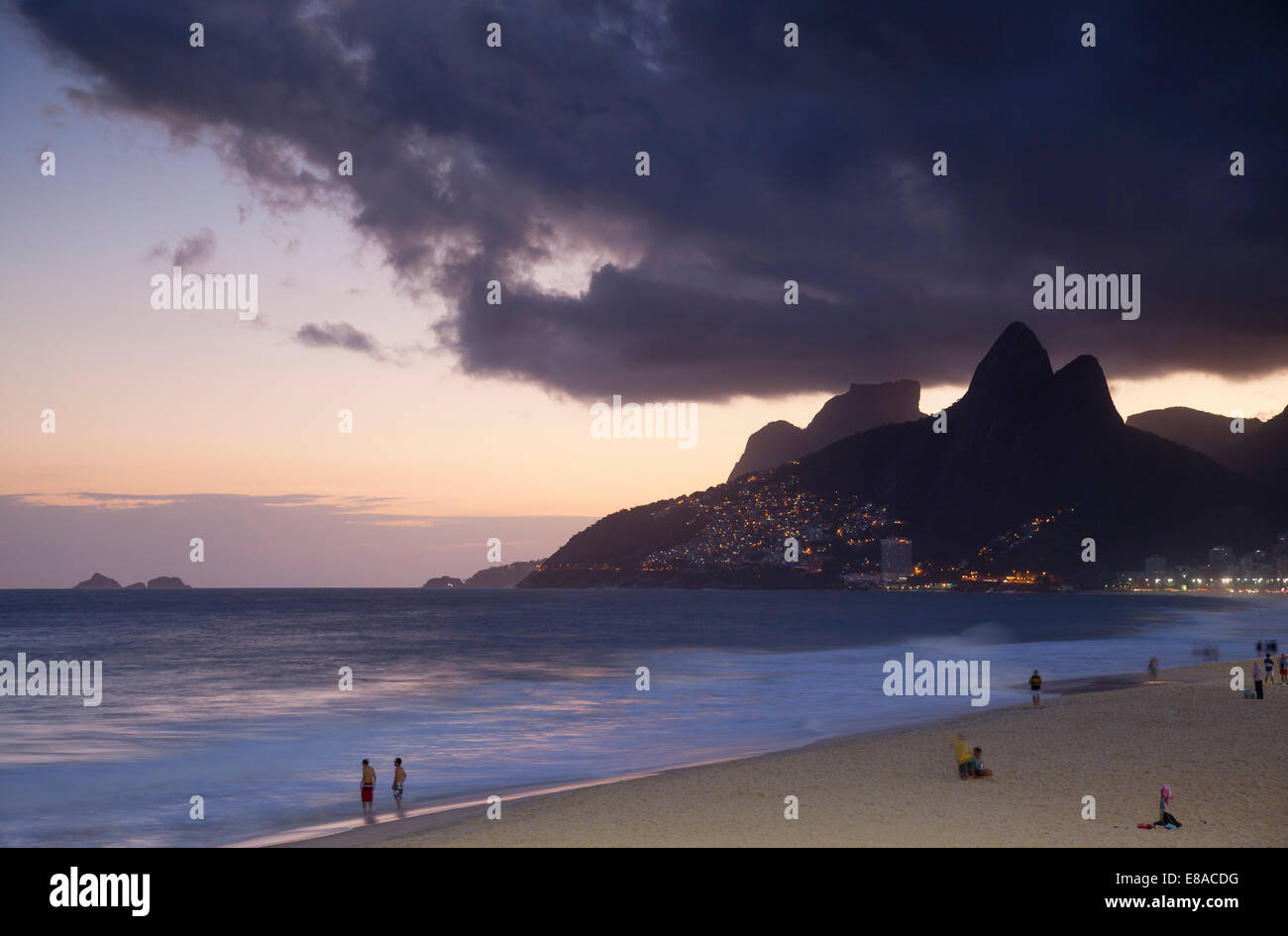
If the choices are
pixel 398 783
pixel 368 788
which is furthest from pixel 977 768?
pixel 368 788

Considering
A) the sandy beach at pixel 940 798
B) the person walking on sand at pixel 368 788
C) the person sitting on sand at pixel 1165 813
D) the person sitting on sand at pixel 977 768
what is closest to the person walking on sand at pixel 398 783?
the person walking on sand at pixel 368 788

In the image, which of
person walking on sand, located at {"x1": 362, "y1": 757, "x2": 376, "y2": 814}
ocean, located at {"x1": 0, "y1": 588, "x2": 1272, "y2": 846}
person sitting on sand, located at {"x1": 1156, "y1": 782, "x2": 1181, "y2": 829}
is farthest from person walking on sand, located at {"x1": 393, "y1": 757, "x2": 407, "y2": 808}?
person sitting on sand, located at {"x1": 1156, "y1": 782, "x2": 1181, "y2": 829}

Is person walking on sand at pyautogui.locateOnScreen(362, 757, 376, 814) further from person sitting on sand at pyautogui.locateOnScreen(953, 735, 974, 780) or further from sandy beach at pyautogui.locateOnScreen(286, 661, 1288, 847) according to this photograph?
person sitting on sand at pyautogui.locateOnScreen(953, 735, 974, 780)

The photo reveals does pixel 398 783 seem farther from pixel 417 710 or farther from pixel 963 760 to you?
pixel 417 710

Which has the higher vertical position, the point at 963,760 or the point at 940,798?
the point at 963,760

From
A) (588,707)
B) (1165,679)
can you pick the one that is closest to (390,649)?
(588,707)

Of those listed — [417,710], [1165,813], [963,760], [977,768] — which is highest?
[1165,813]
